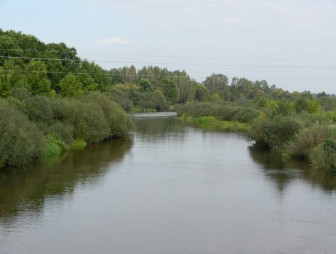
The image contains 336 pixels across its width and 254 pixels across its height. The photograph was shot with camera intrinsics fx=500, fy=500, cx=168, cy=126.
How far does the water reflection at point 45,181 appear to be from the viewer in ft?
70.5

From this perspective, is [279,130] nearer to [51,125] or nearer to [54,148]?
[54,148]

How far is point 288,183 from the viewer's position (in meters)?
28.0

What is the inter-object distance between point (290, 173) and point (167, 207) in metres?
11.9

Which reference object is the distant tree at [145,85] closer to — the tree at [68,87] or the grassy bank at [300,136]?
the tree at [68,87]

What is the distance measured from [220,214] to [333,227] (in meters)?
4.57

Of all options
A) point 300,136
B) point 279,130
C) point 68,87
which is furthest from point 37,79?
point 300,136

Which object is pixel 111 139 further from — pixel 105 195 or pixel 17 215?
pixel 17 215

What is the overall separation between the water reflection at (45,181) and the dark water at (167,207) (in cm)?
5

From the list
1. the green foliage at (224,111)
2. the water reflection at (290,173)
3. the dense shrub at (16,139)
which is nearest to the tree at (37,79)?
the dense shrub at (16,139)

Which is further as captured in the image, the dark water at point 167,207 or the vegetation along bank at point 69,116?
the vegetation along bank at point 69,116

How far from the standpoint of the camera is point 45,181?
26.8 meters

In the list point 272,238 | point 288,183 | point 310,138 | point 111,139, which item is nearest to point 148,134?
point 111,139

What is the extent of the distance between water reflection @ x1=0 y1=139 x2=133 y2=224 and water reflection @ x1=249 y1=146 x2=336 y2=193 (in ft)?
33.5

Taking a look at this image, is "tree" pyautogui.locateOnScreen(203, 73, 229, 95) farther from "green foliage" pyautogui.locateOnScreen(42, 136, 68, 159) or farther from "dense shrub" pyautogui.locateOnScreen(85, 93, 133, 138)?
"green foliage" pyautogui.locateOnScreen(42, 136, 68, 159)
